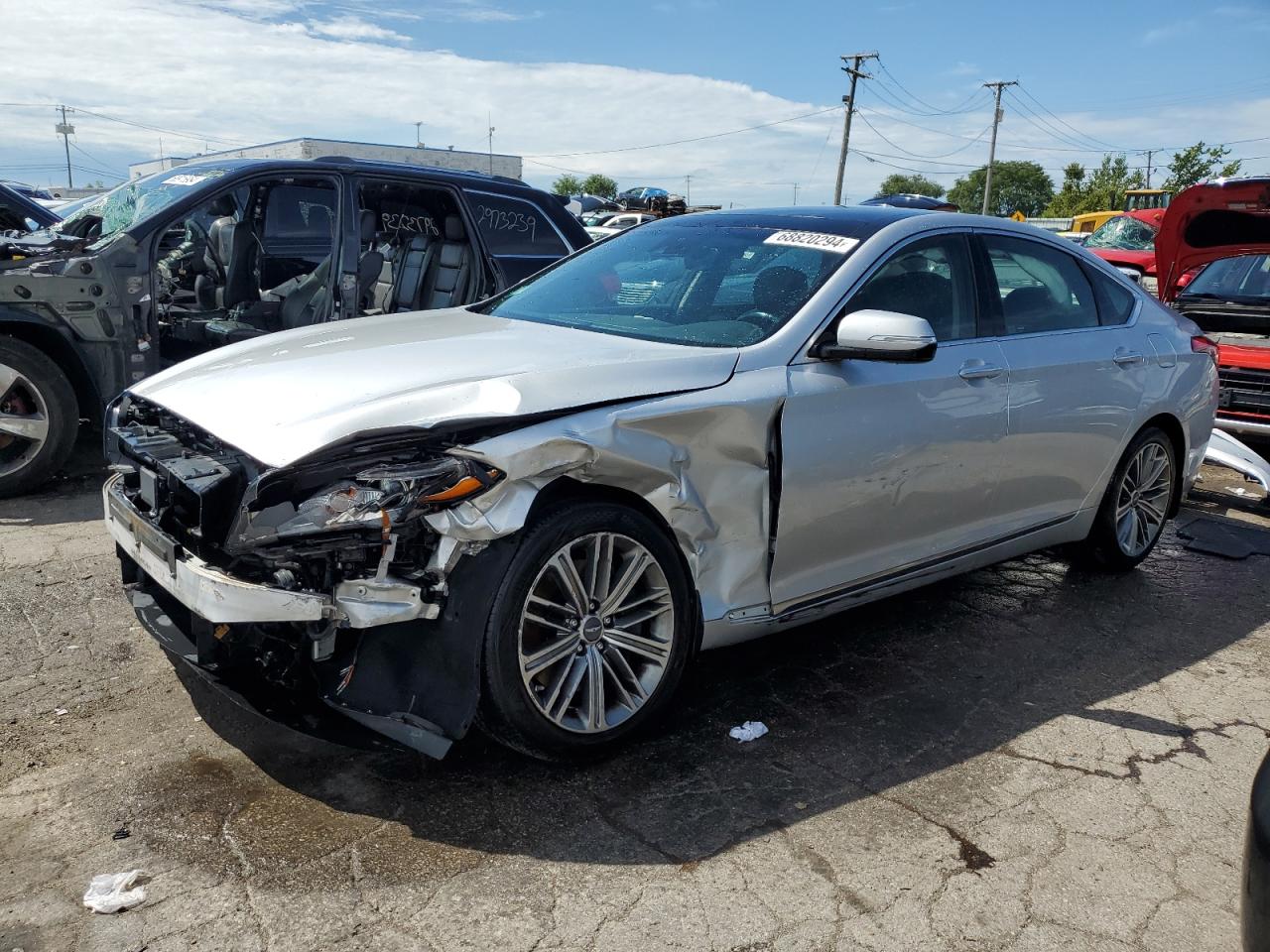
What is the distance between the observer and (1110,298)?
16.8ft

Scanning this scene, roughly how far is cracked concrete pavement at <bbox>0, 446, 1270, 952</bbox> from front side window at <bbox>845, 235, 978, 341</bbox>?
1.37 metres

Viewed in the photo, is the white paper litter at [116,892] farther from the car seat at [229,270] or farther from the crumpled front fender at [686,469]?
the car seat at [229,270]

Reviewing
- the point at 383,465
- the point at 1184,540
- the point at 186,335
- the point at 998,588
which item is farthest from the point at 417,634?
the point at 1184,540

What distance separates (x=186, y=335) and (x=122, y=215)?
2.57 feet

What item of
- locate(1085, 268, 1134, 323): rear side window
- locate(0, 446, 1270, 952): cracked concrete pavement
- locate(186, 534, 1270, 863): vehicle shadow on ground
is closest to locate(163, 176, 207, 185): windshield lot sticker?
locate(0, 446, 1270, 952): cracked concrete pavement

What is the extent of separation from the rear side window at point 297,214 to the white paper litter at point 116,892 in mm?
5143

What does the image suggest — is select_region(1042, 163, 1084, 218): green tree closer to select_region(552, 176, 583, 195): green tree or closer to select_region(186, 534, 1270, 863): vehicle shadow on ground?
select_region(552, 176, 583, 195): green tree

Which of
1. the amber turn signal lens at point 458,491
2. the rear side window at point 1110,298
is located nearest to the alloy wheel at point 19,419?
the amber turn signal lens at point 458,491

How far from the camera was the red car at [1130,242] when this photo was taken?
18.4 meters

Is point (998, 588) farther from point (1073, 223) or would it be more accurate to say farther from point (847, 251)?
point (1073, 223)

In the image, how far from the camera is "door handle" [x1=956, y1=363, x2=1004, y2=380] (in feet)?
13.4

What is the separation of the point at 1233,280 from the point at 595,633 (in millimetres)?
8046

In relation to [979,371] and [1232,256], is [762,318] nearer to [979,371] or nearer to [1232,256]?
[979,371]

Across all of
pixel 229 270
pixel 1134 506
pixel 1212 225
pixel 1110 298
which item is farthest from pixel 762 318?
pixel 1212 225
